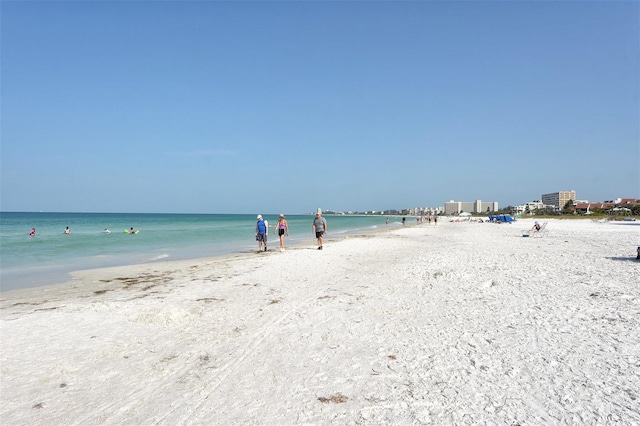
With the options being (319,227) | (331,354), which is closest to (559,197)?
(319,227)

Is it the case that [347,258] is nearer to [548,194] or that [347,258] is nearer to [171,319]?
[171,319]

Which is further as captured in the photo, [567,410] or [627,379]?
[627,379]

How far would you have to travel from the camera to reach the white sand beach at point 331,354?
344 centimetres

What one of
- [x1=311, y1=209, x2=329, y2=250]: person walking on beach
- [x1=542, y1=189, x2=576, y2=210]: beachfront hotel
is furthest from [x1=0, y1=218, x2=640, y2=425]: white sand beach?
[x1=542, y1=189, x2=576, y2=210]: beachfront hotel

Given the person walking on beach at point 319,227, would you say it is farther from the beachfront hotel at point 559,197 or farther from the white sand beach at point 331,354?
the beachfront hotel at point 559,197

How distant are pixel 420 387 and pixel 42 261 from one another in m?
18.8

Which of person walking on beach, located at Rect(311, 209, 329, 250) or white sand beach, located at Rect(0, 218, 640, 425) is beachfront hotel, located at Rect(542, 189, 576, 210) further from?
white sand beach, located at Rect(0, 218, 640, 425)

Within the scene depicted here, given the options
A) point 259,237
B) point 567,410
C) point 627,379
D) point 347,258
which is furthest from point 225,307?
point 259,237

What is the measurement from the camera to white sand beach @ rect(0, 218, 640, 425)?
136 inches

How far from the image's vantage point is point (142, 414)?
137 inches

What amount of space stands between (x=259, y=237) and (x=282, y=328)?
41.2ft

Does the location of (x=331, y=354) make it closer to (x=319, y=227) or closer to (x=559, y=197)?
(x=319, y=227)

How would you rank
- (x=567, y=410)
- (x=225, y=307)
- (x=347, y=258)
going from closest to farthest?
1. (x=567, y=410)
2. (x=225, y=307)
3. (x=347, y=258)

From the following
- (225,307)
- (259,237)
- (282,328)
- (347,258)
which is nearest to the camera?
(282,328)
